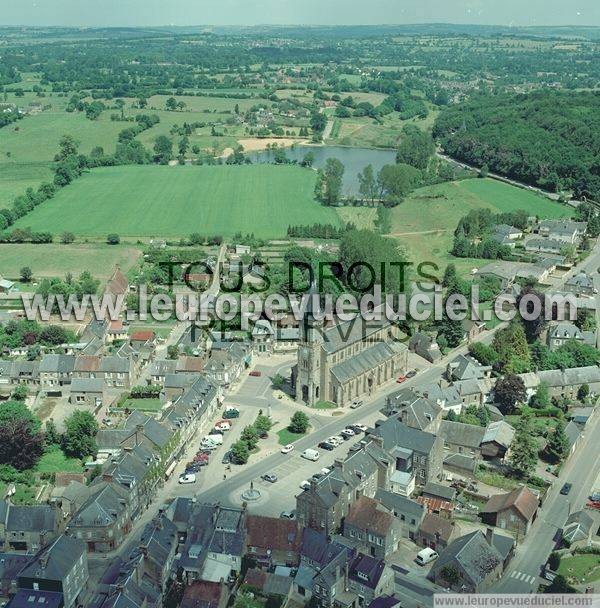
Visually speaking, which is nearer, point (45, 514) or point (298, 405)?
point (45, 514)

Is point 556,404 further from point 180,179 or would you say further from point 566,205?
Answer: point 180,179

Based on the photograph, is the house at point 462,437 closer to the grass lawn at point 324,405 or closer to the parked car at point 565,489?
the parked car at point 565,489

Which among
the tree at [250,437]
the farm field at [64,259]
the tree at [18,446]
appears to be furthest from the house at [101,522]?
the farm field at [64,259]

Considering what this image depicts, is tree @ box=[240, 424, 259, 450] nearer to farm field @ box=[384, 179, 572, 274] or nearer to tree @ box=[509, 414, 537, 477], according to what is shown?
tree @ box=[509, 414, 537, 477]

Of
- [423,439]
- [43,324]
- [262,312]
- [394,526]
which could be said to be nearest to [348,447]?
[423,439]

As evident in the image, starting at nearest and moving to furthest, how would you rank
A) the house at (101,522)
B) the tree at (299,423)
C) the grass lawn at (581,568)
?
the grass lawn at (581,568)
the house at (101,522)
the tree at (299,423)

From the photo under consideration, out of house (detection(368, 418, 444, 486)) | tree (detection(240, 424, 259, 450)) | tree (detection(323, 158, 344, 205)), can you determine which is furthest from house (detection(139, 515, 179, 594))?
tree (detection(323, 158, 344, 205))
